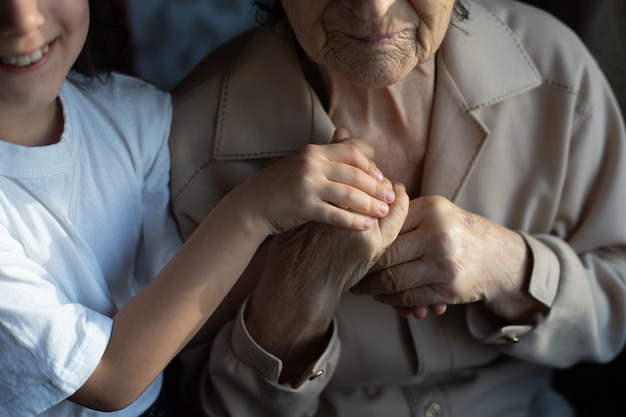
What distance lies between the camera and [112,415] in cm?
154

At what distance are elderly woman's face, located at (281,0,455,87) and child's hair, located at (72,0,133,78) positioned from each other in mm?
419

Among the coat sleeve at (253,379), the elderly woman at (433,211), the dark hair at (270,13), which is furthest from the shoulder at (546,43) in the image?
the coat sleeve at (253,379)

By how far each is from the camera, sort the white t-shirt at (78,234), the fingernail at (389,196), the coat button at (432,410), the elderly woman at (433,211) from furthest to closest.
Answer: the coat button at (432,410)
the elderly woman at (433,211)
the fingernail at (389,196)
the white t-shirt at (78,234)

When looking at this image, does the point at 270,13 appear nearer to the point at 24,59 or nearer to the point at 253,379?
the point at 24,59

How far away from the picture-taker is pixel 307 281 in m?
1.50

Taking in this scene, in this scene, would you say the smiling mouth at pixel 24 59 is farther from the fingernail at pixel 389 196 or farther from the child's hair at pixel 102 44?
the fingernail at pixel 389 196

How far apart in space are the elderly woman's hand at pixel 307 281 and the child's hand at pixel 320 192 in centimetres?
5

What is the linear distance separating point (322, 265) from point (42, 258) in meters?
0.50

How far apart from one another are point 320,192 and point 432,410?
2.14ft

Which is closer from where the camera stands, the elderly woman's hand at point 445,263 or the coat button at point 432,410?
the elderly woman's hand at point 445,263

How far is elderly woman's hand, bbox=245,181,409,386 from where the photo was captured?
1.42 metres

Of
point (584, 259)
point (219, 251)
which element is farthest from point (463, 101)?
point (219, 251)

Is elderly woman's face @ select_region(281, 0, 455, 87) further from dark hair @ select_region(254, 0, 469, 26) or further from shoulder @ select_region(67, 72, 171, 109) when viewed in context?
shoulder @ select_region(67, 72, 171, 109)

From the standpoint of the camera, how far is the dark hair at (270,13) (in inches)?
63.5
